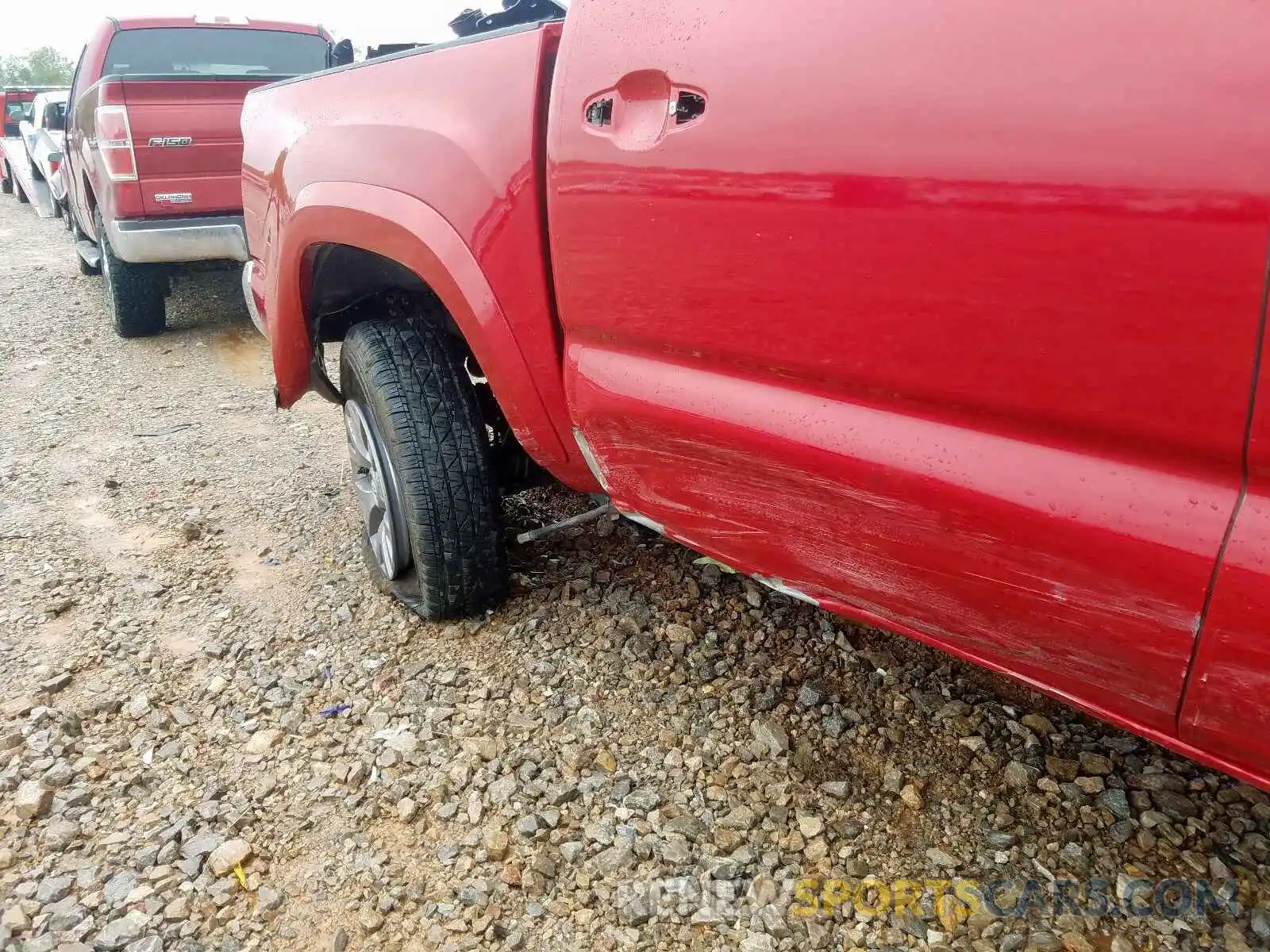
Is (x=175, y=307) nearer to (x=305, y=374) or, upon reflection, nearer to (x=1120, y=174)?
(x=305, y=374)

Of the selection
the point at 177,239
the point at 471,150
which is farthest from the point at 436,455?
the point at 177,239

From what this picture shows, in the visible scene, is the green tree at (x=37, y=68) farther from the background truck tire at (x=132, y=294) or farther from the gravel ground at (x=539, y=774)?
the gravel ground at (x=539, y=774)

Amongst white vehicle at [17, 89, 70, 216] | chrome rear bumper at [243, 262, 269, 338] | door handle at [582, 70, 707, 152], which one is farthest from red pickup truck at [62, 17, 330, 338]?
door handle at [582, 70, 707, 152]

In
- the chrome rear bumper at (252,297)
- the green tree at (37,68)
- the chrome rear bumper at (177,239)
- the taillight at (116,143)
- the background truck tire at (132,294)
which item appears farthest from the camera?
the green tree at (37,68)

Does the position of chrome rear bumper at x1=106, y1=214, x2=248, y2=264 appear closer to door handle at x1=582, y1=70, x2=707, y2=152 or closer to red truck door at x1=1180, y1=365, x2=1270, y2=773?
door handle at x1=582, y1=70, x2=707, y2=152

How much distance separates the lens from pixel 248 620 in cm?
252

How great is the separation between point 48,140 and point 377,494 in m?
8.04

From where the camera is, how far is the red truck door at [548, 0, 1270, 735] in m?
0.95

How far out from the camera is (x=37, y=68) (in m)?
36.2

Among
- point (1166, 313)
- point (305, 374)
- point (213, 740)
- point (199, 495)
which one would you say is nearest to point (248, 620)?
point (213, 740)

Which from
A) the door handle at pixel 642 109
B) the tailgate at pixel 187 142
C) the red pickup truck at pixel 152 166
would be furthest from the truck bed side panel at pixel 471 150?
the tailgate at pixel 187 142

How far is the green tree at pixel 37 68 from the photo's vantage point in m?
35.3

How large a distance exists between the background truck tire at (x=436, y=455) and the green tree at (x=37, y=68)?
1599 inches

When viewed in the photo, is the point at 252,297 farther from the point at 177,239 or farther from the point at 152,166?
the point at 152,166
